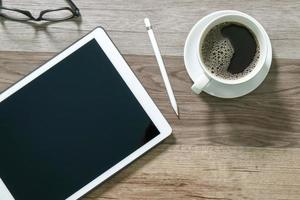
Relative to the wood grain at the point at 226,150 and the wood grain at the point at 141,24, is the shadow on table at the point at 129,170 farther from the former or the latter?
the wood grain at the point at 141,24

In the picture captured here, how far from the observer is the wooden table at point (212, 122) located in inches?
27.1

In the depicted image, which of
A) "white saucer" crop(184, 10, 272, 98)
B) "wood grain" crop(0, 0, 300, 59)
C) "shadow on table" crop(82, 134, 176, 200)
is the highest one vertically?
"wood grain" crop(0, 0, 300, 59)

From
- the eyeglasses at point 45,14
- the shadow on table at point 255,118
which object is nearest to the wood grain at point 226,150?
the shadow on table at point 255,118

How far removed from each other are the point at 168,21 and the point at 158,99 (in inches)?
4.6

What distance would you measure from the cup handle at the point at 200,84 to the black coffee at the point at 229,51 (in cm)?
3

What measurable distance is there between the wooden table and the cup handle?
54mm

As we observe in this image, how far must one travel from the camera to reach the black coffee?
0.66m

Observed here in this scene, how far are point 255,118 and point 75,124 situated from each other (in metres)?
0.26

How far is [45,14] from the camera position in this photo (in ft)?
2.35

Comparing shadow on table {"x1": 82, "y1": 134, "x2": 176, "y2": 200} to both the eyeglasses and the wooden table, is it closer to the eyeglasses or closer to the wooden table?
the wooden table

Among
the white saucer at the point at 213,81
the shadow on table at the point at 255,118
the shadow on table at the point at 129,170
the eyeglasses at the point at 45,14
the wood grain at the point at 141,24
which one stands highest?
the eyeglasses at the point at 45,14

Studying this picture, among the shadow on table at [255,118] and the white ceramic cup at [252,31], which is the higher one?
the white ceramic cup at [252,31]

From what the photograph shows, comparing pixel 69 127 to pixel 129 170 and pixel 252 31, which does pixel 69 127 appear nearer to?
pixel 129 170

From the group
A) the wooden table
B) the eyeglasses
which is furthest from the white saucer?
the eyeglasses
